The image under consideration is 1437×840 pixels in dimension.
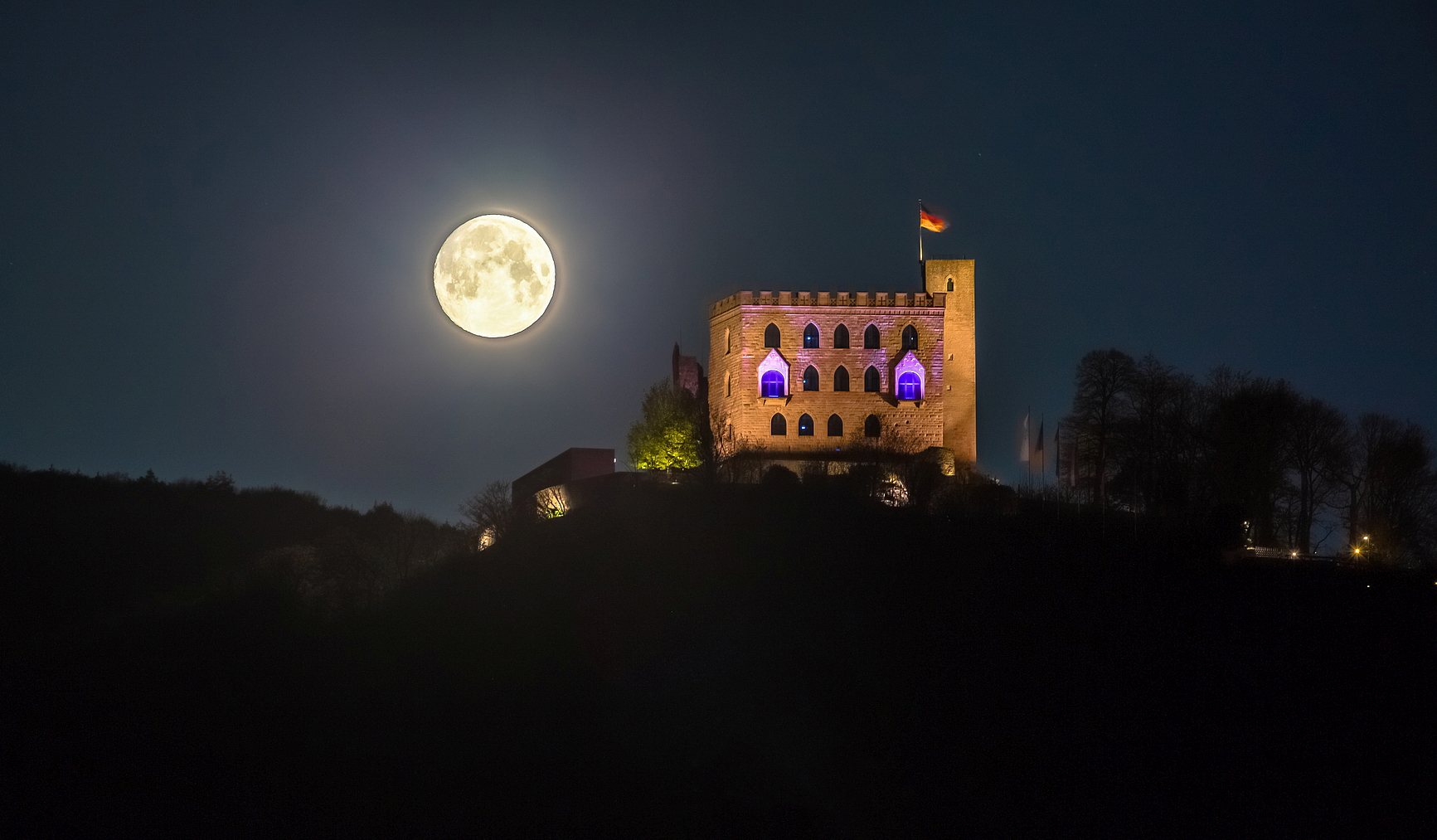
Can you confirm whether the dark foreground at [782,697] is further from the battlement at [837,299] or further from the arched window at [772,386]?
the battlement at [837,299]

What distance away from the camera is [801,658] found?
40.2 meters

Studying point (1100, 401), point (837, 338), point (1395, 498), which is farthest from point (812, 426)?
point (1395, 498)

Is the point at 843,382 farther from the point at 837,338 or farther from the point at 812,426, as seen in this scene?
the point at 812,426

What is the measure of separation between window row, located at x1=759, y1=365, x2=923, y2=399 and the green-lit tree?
11.6ft

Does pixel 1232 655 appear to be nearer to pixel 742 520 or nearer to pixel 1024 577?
pixel 1024 577

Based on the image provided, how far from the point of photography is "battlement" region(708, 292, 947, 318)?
202 feet

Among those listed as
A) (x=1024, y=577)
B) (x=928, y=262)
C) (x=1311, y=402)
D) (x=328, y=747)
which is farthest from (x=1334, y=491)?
(x=328, y=747)

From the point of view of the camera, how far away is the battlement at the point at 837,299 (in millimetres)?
61594

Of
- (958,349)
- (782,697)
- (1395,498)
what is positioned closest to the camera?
(782,697)

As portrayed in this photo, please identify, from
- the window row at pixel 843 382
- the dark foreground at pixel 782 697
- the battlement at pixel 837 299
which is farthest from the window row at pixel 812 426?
the dark foreground at pixel 782 697

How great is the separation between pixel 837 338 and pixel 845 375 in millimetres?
1692

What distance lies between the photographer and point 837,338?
61344mm

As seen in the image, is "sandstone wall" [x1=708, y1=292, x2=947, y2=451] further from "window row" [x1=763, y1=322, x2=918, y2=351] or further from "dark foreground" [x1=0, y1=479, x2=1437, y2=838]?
"dark foreground" [x1=0, y1=479, x2=1437, y2=838]

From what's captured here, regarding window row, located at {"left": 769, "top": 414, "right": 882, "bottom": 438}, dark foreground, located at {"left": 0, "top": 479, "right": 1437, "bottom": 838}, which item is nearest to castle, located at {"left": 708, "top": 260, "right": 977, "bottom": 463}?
window row, located at {"left": 769, "top": 414, "right": 882, "bottom": 438}
